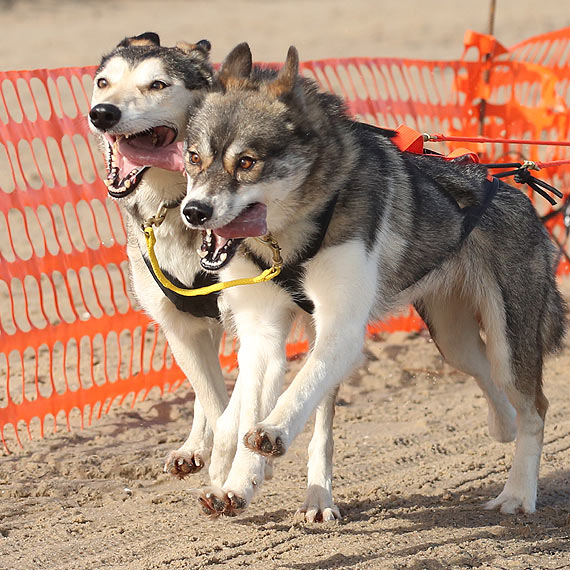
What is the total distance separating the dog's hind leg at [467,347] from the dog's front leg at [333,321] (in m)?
1.13

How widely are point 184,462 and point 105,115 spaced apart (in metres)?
1.50

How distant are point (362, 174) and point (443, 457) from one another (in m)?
1.90

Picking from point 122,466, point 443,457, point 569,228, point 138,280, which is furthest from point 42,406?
point 569,228

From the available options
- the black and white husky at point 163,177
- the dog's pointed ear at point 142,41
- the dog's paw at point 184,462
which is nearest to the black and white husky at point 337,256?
the black and white husky at point 163,177

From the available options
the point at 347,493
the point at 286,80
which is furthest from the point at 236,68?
the point at 347,493

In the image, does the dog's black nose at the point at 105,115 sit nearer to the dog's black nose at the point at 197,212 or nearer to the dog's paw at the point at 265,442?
the dog's black nose at the point at 197,212

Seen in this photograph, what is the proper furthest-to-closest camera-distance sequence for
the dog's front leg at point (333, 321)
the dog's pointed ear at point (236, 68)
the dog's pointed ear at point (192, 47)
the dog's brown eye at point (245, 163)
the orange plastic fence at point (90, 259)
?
the orange plastic fence at point (90, 259)
the dog's pointed ear at point (192, 47)
the dog's pointed ear at point (236, 68)
the dog's front leg at point (333, 321)
the dog's brown eye at point (245, 163)

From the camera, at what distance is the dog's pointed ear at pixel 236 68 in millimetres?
3783

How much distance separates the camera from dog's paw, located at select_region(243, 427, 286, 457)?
343 centimetres

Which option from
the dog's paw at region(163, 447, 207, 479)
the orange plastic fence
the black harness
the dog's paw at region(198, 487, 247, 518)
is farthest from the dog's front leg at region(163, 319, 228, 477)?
the dog's paw at region(198, 487, 247, 518)

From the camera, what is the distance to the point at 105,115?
12.6ft

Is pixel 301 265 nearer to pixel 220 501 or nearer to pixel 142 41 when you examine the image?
pixel 220 501

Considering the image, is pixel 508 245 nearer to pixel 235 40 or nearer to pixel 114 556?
pixel 114 556

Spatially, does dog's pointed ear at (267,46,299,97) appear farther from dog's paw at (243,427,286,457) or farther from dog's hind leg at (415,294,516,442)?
dog's hind leg at (415,294,516,442)
